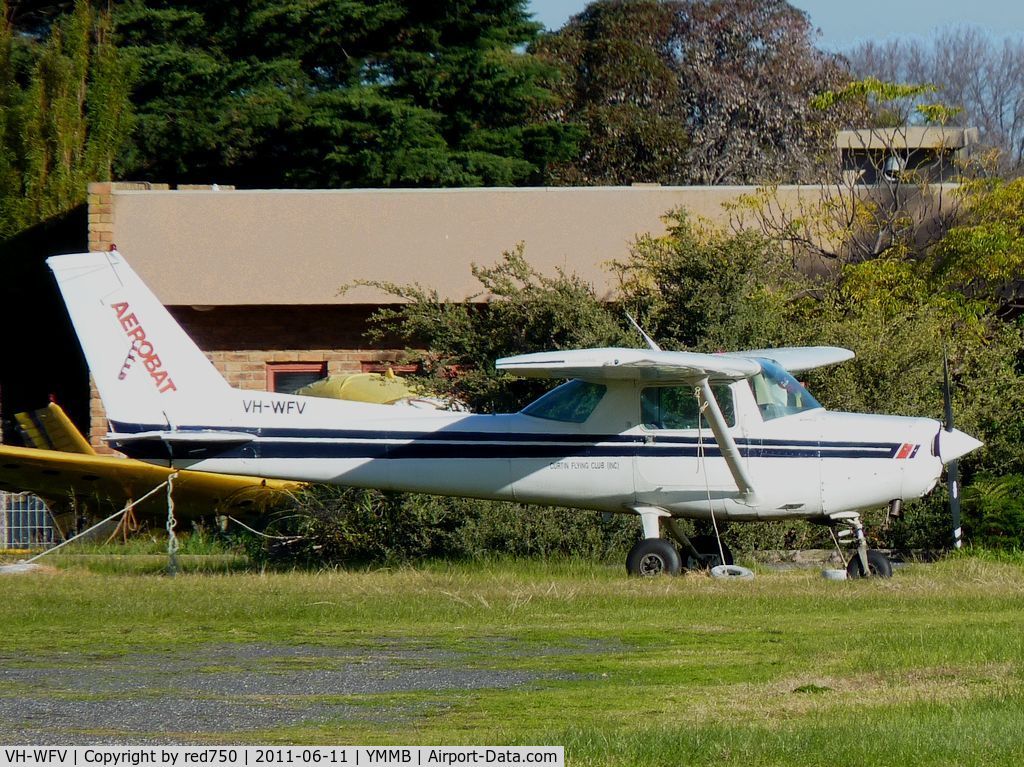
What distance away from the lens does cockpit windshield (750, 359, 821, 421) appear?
13398mm

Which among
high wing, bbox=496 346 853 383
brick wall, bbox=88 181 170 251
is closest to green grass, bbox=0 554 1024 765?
high wing, bbox=496 346 853 383

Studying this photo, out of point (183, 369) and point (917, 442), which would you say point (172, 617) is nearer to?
point (183, 369)

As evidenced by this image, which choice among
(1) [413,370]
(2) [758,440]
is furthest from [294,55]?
(2) [758,440]

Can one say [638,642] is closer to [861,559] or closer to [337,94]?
[861,559]

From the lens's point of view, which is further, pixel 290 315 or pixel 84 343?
pixel 290 315

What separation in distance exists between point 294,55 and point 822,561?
70.9ft

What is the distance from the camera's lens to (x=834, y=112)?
1508 inches

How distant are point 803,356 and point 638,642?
6.19m

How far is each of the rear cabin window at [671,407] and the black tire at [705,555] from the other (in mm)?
1641

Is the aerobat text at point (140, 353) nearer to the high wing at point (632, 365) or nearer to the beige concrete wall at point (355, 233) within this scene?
the high wing at point (632, 365)

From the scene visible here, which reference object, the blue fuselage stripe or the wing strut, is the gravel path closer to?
the wing strut

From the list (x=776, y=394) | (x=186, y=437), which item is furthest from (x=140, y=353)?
(x=776, y=394)

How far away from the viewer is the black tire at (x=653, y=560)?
13.3 meters

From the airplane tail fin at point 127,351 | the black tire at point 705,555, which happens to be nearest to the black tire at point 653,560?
the black tire at point 705,555
